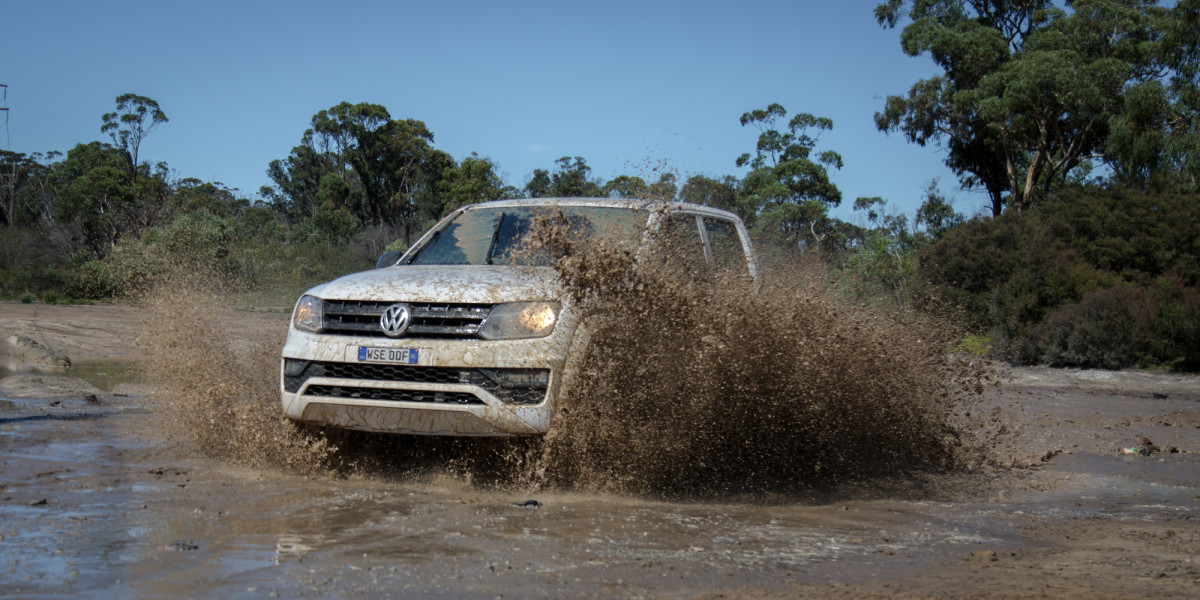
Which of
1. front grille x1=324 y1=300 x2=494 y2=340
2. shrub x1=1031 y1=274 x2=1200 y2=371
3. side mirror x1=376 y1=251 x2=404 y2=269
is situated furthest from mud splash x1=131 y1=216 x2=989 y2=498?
shrub x1=1031 y1=274 x2=1200 y2=371

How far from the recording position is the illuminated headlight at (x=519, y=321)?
459cm

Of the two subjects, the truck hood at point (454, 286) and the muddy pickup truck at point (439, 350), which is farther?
the truck hood at point (454, 286)

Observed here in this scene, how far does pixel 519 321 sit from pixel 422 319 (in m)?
0.51

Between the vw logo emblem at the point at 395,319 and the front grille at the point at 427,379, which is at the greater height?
the vw logo emblem at the point at 395,319

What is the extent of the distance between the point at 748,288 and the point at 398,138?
47103 mm

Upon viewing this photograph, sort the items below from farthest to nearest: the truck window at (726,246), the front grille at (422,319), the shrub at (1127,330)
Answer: the shrub at (1127,330), the truck window at (726,246), the front grille at (422,319)

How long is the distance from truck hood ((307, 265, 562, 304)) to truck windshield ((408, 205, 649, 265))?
0.70 feet

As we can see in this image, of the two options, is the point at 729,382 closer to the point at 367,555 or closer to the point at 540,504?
the point at 540,504

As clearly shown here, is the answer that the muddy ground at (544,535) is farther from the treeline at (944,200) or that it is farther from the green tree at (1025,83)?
the green tree at (1025,83)

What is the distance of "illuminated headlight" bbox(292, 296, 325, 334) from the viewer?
495 centimetres

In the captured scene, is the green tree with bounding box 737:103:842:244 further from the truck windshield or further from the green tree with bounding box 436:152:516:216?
the truck windshield

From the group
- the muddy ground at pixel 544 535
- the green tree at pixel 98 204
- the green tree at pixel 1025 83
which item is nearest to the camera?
the muddy ground at pixel 544 535

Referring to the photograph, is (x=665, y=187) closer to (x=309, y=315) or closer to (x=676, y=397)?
(x=676, y=397)

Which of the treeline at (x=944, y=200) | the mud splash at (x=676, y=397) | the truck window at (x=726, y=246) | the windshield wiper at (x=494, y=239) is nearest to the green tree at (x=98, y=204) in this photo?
the treeline at (x=944, y=200)
